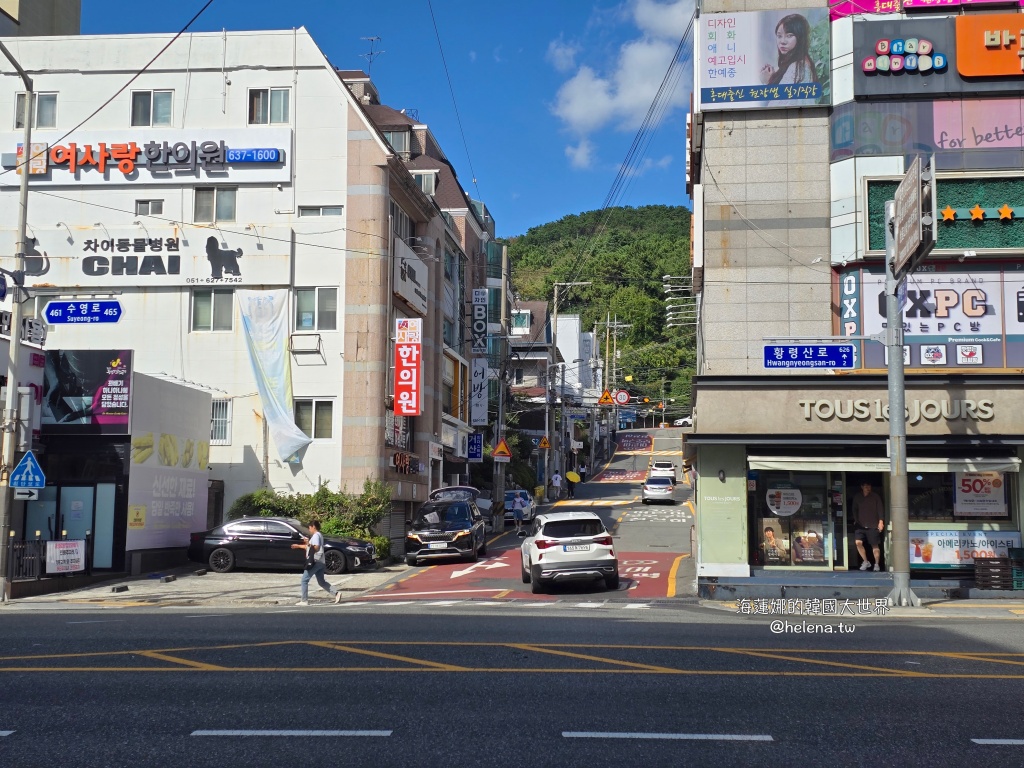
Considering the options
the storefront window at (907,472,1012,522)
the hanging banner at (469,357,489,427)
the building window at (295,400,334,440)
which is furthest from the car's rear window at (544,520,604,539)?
the hanging banner at (469,357,489,427)

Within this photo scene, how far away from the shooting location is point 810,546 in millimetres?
22344

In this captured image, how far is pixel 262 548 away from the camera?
28.4 m

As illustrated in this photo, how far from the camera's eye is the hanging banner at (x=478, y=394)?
53875 mm

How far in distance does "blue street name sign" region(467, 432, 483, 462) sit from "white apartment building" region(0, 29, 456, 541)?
15.0 metres

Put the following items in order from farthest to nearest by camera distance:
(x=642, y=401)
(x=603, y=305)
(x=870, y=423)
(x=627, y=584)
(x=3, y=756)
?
(x=603, y=305) < (x=642, y=401) < (x=627, y=584) < (x=870, y=423) < (x=3, y=756)

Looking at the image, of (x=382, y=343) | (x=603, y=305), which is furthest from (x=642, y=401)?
(x=382, y=343)

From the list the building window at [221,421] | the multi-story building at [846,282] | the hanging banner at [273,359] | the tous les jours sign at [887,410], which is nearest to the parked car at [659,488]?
the hanging banner at [273,359]

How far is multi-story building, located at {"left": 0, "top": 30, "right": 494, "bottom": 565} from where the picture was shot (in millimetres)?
35031

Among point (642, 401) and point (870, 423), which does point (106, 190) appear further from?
point (642, 401)

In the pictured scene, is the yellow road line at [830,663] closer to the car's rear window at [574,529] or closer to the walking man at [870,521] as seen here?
the car's rear window at [574,529]

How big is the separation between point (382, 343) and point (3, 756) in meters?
28.0

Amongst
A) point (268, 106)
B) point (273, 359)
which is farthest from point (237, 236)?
point (268, 106)

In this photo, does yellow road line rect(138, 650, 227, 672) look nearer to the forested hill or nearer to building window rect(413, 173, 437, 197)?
building window rect(413, 173, 437, 197)

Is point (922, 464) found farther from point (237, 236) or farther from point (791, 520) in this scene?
point (237, 236)
